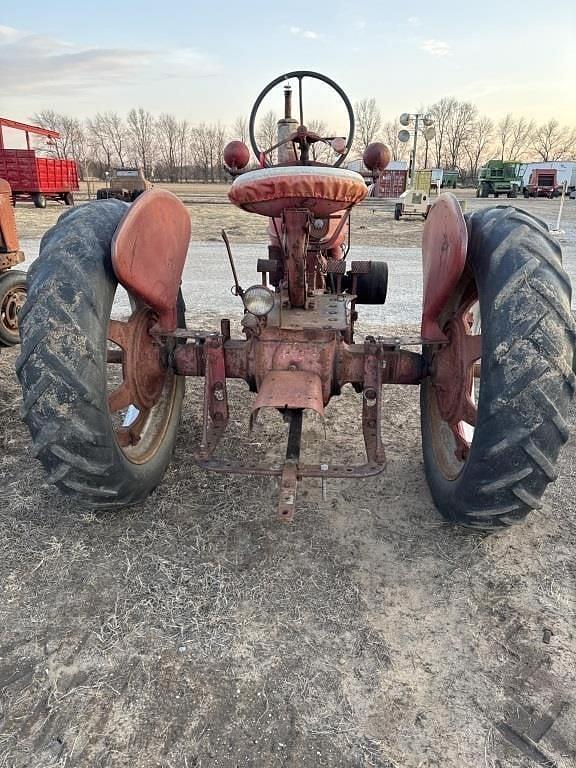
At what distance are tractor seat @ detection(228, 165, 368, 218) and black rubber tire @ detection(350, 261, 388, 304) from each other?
232 centimetres

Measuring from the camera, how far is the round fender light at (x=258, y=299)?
2479 mm

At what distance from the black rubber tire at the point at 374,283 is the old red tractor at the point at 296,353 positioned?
163cm

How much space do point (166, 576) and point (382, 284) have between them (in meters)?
3.25

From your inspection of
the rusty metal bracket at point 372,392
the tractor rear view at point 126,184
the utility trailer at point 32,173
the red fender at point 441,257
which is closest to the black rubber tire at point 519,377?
the red fender at point 441,257

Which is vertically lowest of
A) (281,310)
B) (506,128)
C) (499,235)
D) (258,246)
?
(258,246)

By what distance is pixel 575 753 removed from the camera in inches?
62.6

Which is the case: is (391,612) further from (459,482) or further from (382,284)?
(382,284)

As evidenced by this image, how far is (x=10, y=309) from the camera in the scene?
5.07 metres

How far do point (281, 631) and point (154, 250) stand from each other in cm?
176

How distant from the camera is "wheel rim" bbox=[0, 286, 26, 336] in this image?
16.4 ft

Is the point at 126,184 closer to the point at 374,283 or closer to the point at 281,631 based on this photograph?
the point at 374,283

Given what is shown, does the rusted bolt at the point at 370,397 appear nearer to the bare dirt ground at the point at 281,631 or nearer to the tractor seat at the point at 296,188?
the bare dirt ground at the point at 281,631

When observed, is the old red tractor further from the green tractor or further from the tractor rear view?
the green tractor

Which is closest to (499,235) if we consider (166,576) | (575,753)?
(575,753)
